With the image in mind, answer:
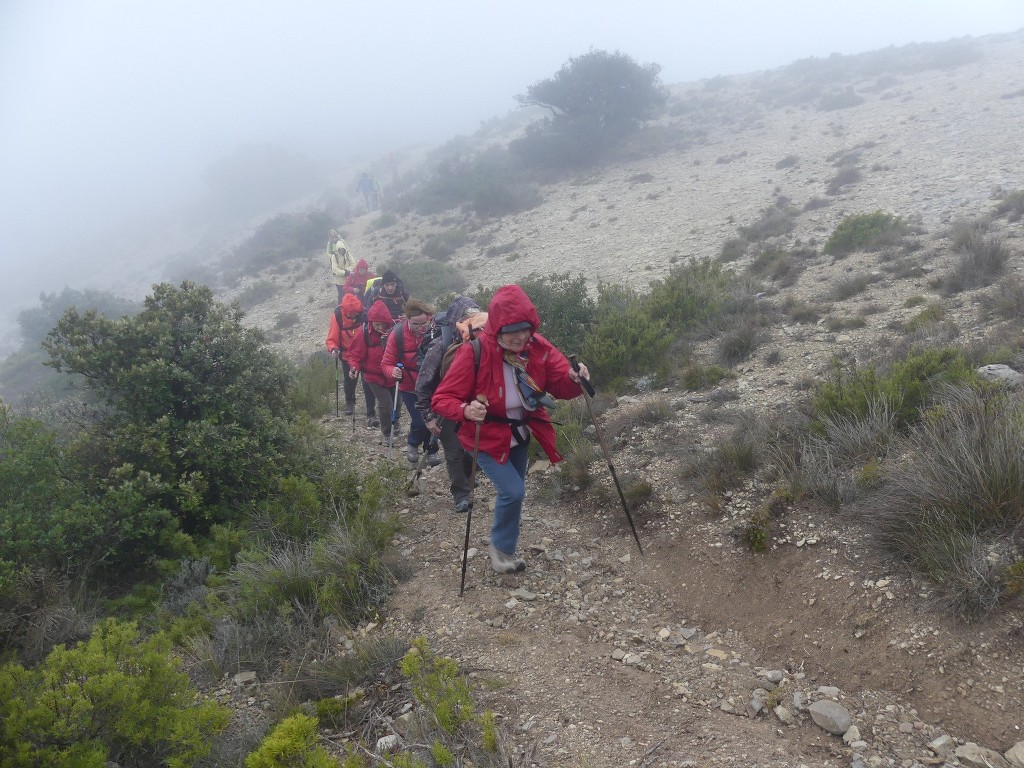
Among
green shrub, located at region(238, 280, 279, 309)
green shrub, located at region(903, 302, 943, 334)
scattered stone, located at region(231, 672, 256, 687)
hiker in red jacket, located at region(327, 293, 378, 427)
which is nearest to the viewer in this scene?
scattered stone, located at region(231, 672, 256, 687)

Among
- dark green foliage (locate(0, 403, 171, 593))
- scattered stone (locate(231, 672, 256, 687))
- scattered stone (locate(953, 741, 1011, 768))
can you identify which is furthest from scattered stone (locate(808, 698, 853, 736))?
dark green foliage (locate(0, 403, 171, 593))

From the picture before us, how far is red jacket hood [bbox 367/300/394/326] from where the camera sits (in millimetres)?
7070

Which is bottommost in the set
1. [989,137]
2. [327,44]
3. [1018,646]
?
[1018,646]

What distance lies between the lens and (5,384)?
19.9 meters

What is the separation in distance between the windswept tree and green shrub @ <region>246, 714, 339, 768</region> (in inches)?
1084

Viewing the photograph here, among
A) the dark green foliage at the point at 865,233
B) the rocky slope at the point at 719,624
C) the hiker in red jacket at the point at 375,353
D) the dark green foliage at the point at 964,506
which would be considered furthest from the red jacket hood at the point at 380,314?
the dark green foliage at the point at 865,233

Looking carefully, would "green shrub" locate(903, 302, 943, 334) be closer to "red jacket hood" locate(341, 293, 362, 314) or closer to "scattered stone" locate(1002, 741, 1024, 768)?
"scattered stone" locate(1002, 741, 1024, 768)

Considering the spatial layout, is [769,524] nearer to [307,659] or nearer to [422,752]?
[422,752]

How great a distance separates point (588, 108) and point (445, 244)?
1222 centimetres

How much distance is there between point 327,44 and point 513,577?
160 meters

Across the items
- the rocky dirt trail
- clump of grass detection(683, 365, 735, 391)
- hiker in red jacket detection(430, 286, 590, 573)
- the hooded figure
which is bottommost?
the rocky dirt trail

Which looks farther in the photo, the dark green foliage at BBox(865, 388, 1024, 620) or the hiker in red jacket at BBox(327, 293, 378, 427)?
the hiker in red jacket at BBox(327, 293, 378, 427)

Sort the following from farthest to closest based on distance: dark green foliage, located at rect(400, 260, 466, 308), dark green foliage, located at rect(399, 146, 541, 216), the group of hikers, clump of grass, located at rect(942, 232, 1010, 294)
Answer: dark green foliage, located at rect(399, 146, 541, 216)
dark green foliage, located at rect(400, 260, 466, 308)
clump of grass, located at rect(942, 232, 1010, 294)
the group of hikers

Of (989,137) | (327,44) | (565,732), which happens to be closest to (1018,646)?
(565,732)
